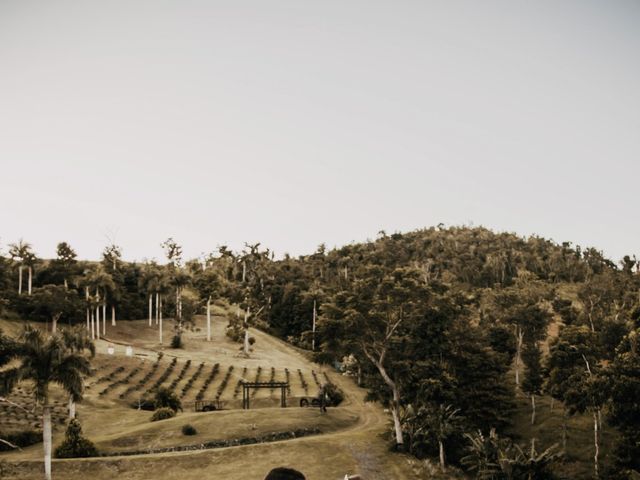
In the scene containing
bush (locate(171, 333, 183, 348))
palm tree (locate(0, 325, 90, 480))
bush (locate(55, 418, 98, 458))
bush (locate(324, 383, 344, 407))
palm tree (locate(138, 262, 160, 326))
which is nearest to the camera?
palm tree (locate(0, 325, 90, 480))

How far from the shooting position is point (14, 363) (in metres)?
61.5

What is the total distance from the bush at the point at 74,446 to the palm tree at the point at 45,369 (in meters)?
5.48

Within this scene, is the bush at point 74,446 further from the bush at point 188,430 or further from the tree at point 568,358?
the tree at point 568,358

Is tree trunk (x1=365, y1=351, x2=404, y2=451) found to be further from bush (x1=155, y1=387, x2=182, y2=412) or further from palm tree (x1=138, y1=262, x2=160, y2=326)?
palm tree (x1=138, y1=262, x2=160, y2=326)

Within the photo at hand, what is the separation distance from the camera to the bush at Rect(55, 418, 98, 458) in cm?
3775

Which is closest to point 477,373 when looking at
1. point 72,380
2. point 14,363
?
point 72,380

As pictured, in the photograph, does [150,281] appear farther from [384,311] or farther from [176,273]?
[384,311]

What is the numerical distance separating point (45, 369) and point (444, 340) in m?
29.7

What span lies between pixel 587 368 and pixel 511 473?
57.9ft

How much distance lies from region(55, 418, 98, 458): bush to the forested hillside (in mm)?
17962

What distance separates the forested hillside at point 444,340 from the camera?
118 ft

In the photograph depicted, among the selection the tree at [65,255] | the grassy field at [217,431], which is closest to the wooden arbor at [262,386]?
the grassy field at [217,431]

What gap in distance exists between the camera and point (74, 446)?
125 ft

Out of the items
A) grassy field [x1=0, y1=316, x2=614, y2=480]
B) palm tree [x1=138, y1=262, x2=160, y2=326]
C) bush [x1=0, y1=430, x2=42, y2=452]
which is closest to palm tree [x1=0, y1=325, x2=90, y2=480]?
grassy field [x1=0, y1=316, x2=614, y2=480]
